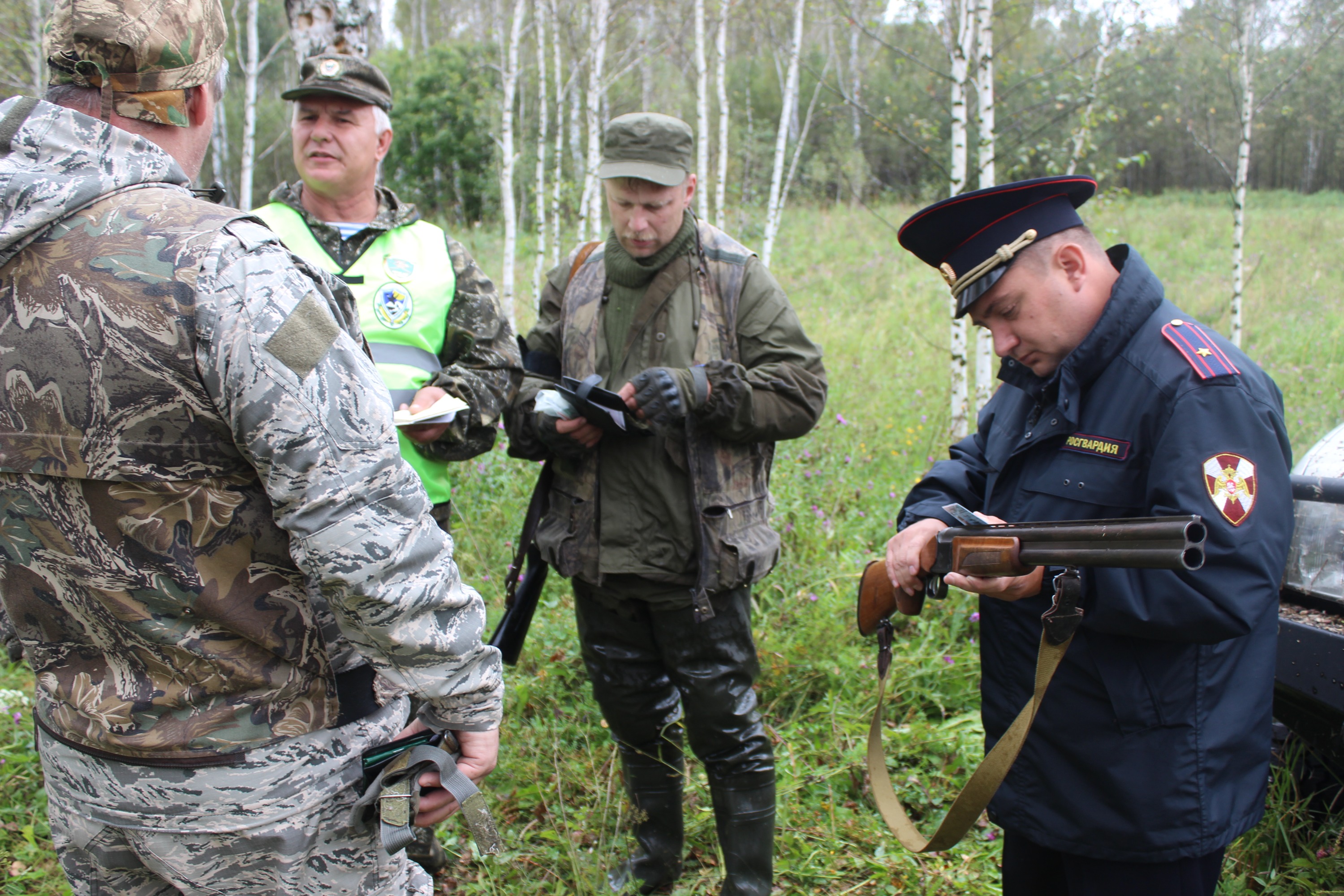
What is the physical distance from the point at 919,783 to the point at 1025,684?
143 cm

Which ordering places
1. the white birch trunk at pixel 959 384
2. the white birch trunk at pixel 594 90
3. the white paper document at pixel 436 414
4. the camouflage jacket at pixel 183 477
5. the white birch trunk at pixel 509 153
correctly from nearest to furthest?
the camouflage jacket at pixel 183 477 < the white paper document at pixel 436 414 < the white birch trunk at pixel 959 384 < the white birch trunk at pixel 509 153 < the white birch trunk at pixel 594 90

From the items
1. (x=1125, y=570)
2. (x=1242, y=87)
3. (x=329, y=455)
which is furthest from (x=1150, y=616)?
(x=1242, y=87)

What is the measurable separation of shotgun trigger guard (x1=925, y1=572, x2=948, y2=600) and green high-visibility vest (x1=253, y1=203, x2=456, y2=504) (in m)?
1.50

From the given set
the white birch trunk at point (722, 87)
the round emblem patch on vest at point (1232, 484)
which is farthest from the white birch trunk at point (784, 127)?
the round emblem patch on vest at point (1232, 484)

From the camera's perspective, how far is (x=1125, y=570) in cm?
153

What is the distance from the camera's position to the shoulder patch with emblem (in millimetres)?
1525

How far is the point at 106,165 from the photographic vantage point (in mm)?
1236

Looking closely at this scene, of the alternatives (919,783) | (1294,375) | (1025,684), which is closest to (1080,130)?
(1294,375)

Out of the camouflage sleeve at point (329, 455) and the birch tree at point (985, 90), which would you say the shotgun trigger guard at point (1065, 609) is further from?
the birch tree at point (985, 90)

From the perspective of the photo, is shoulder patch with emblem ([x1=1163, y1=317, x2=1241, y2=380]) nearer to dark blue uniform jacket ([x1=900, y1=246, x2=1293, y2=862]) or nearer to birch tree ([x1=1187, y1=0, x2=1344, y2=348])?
dark blue uniform jacket ([x1=900, y1=246, x2=1293, y2=862])

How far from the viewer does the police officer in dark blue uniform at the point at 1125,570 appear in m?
1.48

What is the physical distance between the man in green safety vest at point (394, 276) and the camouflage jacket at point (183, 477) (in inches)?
47.0

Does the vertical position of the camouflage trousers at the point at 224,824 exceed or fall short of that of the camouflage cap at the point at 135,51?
it falls short

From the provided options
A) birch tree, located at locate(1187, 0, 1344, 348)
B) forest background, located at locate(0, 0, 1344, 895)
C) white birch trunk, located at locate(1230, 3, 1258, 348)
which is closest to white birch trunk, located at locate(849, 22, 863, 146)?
forest background, located at locate(0, 0, 1344, 895)
